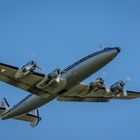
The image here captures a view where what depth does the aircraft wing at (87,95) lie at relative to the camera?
55.6m

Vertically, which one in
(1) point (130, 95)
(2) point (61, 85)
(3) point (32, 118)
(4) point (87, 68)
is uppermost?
(1) point (130, 95)

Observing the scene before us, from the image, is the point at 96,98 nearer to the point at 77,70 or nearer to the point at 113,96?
the point at 113,96

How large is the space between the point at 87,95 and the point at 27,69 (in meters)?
11.2

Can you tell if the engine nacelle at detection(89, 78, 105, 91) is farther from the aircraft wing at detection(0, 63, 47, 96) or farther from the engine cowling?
the aircraft wing at detection(0, 63, 47, 96)

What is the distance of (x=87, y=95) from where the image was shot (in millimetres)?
56875

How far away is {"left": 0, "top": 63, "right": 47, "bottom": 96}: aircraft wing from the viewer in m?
48.5

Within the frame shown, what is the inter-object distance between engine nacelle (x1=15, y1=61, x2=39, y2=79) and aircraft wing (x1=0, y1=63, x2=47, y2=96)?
1.79 ft

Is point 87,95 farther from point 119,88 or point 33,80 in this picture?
point 33,80

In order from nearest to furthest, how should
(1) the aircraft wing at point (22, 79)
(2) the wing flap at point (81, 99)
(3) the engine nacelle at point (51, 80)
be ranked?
1. (1) the aircraft wing at point (22, 79)
2. (3) the engine nacelle at point (51, 80)
3. (2) the wing flap at point (81, 99)

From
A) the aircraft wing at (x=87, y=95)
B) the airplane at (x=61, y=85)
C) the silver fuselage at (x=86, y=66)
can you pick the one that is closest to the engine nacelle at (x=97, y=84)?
the airplane at (x=61, y=85)

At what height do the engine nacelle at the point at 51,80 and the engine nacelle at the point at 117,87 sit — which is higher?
the engine nacelle at the point at 117,87

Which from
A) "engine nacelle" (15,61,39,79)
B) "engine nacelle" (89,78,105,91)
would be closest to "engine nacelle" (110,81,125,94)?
"engine nacelle" (89,78,105,91)

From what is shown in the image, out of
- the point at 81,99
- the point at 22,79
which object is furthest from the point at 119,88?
the point at 22,79

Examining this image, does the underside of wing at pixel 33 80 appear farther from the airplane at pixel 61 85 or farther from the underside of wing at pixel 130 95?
the underside of wing at pixel 130 95
